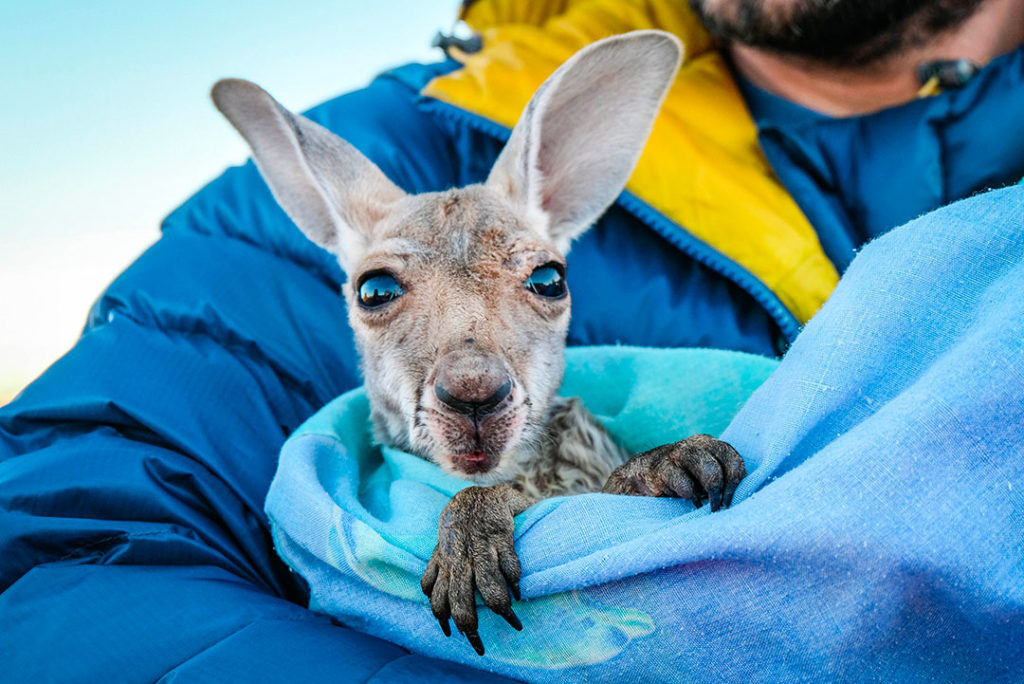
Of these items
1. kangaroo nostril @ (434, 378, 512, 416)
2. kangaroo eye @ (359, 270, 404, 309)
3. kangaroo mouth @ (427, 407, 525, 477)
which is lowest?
kangaroo mouth @ (427, 407, 525, 477)

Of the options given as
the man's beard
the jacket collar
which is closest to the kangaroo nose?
the jacket collar

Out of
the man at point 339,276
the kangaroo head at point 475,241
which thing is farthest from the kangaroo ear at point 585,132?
the man at point 339,276

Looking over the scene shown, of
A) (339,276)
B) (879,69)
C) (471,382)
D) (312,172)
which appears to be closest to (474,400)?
(471,382)

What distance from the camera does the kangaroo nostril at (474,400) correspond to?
125cm

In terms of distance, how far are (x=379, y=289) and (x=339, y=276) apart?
0.68 meters

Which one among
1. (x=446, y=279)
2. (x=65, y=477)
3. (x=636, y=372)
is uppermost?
(x=446, y=279)

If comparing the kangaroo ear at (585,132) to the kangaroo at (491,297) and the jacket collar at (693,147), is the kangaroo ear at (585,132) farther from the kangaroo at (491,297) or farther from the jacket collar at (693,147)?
the jacket collar at (693,147)

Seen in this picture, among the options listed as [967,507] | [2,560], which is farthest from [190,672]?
[967,507]

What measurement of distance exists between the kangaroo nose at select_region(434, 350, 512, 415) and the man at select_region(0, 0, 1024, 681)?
422 millimetres

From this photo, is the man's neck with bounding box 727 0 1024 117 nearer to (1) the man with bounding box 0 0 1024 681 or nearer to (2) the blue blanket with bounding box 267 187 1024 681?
(1) the man with bounding box 0 0 1024 681

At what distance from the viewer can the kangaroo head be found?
1.33m

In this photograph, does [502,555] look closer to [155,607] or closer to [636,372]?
[155,607]

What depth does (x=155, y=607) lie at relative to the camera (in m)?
1.24

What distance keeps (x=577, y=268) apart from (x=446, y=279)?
834mm
